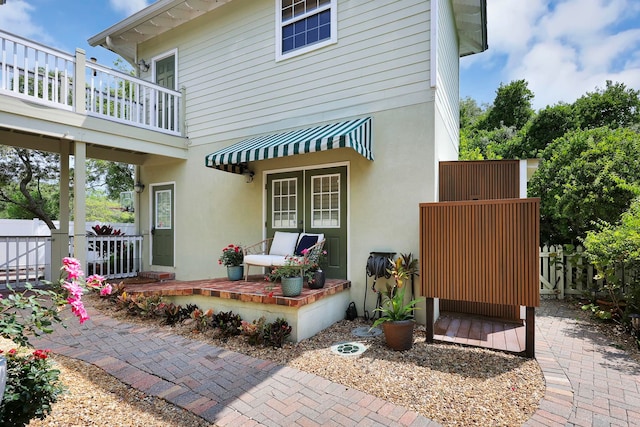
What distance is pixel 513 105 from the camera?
19.2 m

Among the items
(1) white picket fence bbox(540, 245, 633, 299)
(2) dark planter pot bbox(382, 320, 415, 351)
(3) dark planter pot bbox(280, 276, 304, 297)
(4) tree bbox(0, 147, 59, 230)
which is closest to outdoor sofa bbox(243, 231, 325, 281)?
(3) dark planter pot bbox(280, 276, 304, 297)

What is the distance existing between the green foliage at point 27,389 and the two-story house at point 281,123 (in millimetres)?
4018

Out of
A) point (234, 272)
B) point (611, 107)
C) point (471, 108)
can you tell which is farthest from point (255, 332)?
point (471, 108)

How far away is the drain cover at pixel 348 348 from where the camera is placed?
164 inches

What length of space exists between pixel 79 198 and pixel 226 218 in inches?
116

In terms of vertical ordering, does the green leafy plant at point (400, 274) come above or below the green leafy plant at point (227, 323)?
above

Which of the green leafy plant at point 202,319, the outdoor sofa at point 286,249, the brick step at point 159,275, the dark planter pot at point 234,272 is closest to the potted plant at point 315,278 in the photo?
the outdoor sofa at point 286,249

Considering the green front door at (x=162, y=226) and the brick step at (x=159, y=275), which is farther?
the green front door at (x=162, y=226)

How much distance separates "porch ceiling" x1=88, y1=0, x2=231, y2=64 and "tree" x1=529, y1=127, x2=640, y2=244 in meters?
9.01

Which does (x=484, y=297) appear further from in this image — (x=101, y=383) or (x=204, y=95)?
(x=204, y=95)

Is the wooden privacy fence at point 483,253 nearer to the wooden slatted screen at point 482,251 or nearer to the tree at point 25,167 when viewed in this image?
the wooden slatted screen at point 482,251

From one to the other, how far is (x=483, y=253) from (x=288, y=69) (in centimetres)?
527

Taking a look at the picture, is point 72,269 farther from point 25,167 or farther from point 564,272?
point 25,167

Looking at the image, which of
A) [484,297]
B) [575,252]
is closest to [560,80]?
[575,252]
